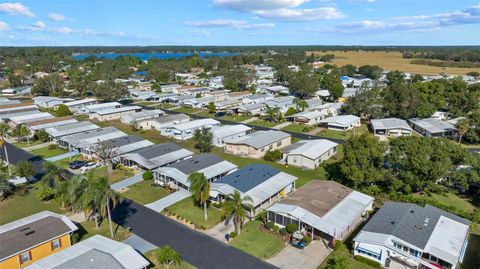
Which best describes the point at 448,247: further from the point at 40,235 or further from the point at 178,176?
the point at 40,235

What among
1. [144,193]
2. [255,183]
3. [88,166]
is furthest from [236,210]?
[88,166]

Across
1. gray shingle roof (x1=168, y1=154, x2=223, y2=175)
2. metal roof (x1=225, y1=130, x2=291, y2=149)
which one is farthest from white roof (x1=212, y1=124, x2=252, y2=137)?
gray shingle roof (x1=168, y1=154, x2=223, y2=175)

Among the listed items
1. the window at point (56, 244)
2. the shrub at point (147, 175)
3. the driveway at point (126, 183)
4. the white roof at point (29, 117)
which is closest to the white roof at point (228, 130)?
the shrub at point (147, 175)

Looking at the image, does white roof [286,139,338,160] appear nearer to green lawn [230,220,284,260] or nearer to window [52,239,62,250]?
green lawn [230,220,284,260]

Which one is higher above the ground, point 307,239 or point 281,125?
point 307,239

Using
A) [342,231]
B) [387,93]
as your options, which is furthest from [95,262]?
[387,93]

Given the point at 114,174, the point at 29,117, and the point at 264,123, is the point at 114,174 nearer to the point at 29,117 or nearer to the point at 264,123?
the point at 264,123
